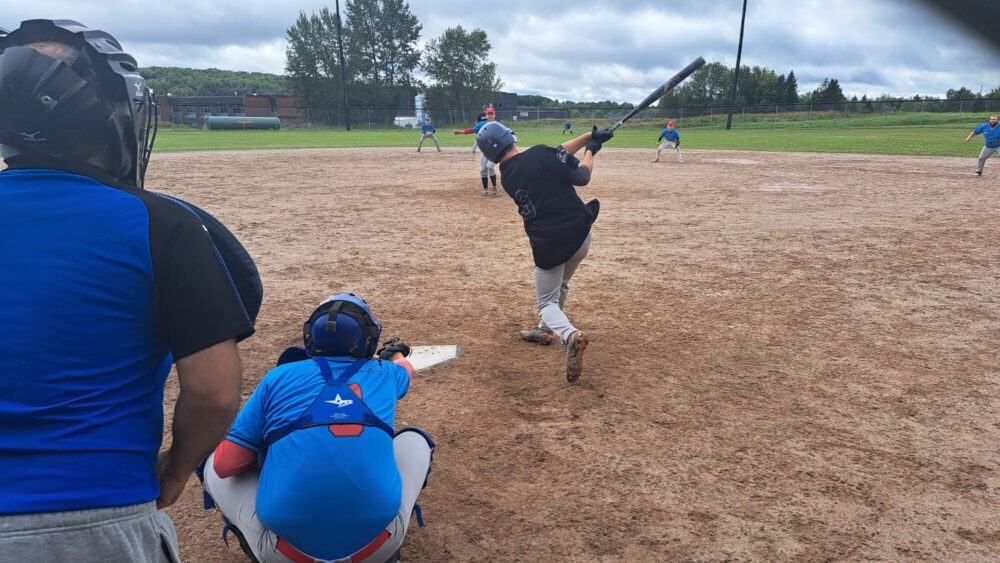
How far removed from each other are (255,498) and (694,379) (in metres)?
3.43

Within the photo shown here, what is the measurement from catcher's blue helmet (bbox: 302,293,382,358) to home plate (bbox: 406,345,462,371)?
2.33 m

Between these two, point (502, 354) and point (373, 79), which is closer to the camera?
point (502, 354)

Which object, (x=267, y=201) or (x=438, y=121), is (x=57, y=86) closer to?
(x=267, y=201)

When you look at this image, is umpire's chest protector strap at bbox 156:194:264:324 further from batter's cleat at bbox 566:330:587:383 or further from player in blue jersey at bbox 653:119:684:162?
player in blue jersey at bbox 653:119:684:162

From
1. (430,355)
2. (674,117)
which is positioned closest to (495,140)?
(430,355)

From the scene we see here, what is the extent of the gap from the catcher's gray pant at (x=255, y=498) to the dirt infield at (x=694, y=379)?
1.54 feet

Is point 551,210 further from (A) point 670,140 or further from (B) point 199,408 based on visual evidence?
(A) point 670,140

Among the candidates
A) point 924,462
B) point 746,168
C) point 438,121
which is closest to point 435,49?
point 438,121

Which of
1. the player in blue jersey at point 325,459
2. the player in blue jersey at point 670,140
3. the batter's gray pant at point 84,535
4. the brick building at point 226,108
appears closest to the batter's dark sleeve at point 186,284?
the batter's gray pant at point 84,535

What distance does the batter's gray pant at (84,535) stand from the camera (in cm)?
128

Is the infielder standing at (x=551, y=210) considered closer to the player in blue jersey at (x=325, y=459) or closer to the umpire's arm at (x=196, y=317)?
the player in blue jersey at (x=325, y=459)

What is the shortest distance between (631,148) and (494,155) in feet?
86.6

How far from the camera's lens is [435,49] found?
80.1 meters

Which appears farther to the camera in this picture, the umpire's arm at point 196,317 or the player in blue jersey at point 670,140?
the player in blue jersey at point 670,140
